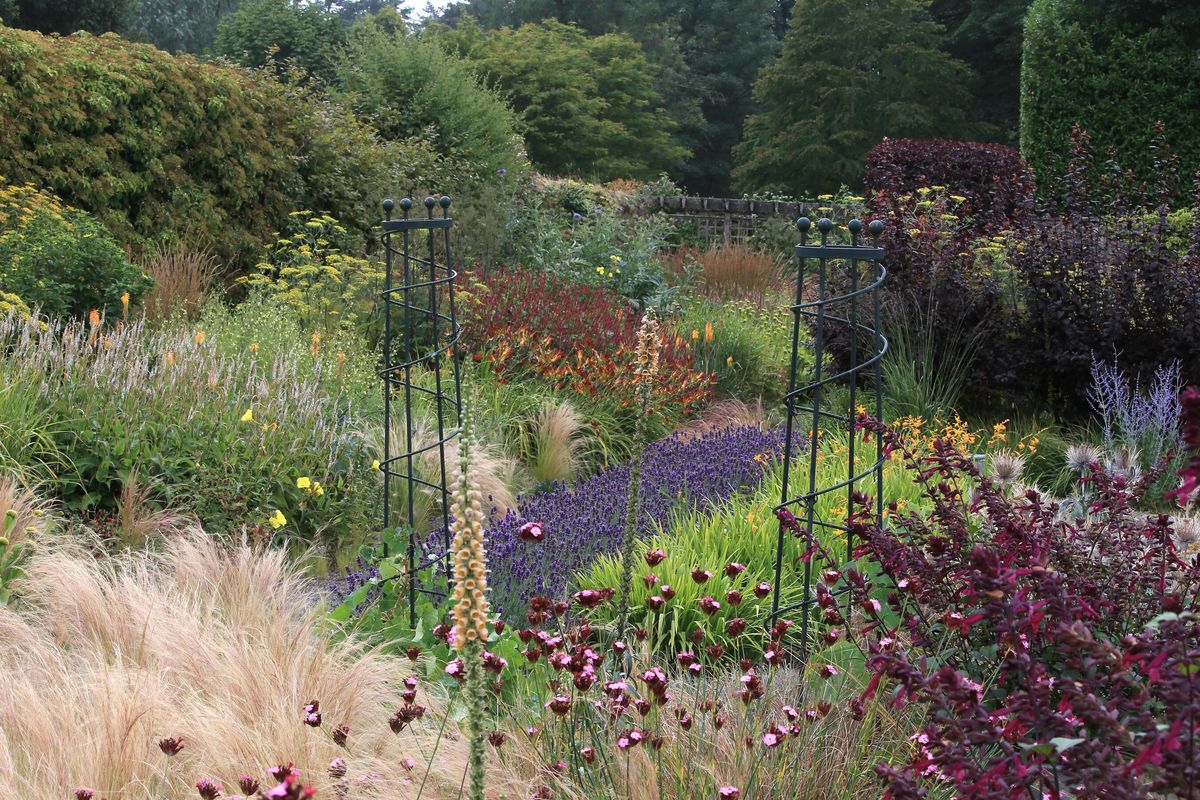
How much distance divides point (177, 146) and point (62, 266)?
3601 millimetres

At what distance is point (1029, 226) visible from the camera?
24.8 ft

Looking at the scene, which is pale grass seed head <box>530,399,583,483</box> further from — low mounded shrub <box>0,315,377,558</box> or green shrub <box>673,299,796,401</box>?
green shrub <box>673,299,796,401</box>

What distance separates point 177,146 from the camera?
33.2 feet

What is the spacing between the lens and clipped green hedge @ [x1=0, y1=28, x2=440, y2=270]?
8.71 m

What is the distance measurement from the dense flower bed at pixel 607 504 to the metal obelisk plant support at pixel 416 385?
0.26m

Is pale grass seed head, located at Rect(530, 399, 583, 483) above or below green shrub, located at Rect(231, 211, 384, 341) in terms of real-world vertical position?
below

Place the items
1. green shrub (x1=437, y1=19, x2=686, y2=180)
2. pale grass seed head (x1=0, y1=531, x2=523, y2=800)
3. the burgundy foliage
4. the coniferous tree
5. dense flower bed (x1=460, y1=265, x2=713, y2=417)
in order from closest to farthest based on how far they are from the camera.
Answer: the burgundy foliage
pale grass seed head (x1=0, y1=531, x2=523, y2=800)
dense flower bed (x1=460, y1=265, x2=713, y2=417)
green shrub (x1=437, y1=19, x2=686, y2=180)
the coniferous tree

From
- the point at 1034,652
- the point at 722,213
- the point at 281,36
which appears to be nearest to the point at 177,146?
the point at 1034,652

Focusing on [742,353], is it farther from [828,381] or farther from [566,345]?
[828,381]

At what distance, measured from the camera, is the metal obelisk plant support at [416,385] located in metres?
3.93

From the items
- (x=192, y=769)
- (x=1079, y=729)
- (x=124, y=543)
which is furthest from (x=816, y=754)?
(x=124, y=543)

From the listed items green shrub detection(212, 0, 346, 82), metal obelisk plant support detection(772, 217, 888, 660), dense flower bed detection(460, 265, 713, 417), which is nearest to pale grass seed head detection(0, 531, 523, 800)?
metal obelisk plant support detection(772, 217, 888, 660)

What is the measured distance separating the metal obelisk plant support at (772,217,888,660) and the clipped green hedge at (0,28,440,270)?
5.30 m

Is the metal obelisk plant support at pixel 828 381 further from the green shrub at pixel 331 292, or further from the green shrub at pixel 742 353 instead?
the green shrub at pixel 331 292
